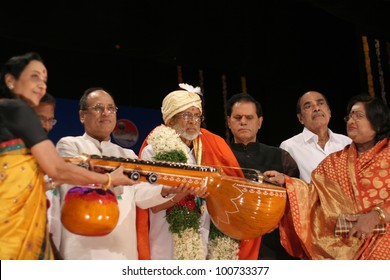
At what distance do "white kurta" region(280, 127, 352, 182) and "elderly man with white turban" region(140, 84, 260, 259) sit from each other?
0.75 meters

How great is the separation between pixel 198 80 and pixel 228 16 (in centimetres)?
89

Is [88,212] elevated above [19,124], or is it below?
below

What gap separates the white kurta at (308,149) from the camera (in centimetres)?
441

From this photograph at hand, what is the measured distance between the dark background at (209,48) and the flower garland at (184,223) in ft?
6.12

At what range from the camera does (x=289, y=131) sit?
22.0 feet

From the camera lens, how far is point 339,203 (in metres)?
3.77

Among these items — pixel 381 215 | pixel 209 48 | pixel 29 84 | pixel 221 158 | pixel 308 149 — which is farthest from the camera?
pixel 209 48

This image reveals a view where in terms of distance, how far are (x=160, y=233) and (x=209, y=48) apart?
9.18 ft

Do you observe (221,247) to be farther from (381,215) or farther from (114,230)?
(381,215)

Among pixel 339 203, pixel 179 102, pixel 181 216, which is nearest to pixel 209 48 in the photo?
pixel 179 102

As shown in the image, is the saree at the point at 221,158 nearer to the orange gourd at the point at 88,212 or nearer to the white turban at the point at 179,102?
the white turban at the point at 179,102

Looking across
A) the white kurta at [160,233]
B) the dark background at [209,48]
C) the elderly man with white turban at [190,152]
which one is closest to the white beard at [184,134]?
the elderly man with white turban at [190,152]

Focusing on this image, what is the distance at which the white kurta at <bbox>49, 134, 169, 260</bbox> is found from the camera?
3314mm

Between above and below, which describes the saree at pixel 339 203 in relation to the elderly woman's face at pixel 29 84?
below
